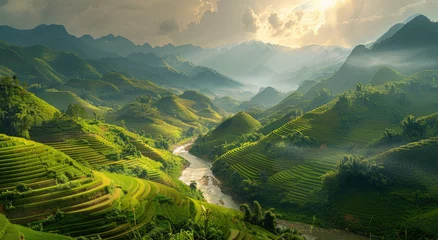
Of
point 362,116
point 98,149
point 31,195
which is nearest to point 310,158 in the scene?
point 362,116

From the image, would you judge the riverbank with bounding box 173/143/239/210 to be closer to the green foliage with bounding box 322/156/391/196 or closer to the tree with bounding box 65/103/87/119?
the green foliage with bounding box 322/156/391/196

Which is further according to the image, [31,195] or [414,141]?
[414,141]

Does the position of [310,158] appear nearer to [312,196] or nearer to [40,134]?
[312,196]

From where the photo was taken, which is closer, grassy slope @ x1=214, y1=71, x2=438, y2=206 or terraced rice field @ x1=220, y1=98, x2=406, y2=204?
terraced rice field @ x1=220, y1=98, x2=406, y2=204

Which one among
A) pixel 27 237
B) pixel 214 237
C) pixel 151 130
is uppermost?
pixel 27 237

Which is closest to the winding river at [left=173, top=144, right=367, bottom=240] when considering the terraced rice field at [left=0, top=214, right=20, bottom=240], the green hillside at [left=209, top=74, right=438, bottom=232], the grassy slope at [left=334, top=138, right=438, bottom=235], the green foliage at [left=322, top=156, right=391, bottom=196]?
the green hillside at [left=209, top=74, right=438, bottom=232]

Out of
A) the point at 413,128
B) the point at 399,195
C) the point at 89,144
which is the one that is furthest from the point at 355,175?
the point at 89,144
